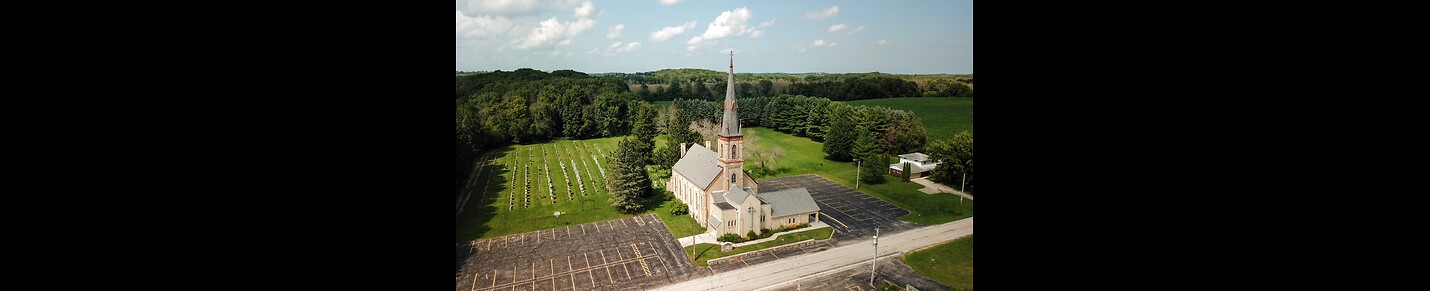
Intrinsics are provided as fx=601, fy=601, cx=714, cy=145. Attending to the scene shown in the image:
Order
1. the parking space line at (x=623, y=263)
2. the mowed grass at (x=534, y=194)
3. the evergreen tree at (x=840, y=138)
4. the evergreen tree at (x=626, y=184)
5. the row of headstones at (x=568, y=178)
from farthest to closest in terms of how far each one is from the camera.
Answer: the evergreen tree at (x=840, y=138) → the row of headstones at (x=568, y=178) → the evergreen tree at (x=626, y=184) → the mowed grass at (x=534, y=194) → the parking space line at (x=623, y=263)

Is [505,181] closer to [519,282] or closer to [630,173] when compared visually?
[630,173]

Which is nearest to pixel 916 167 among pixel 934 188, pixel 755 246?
pixel 934 188

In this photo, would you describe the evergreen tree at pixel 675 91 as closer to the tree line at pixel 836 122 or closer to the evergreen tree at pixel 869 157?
the tree line at pixel 836 122

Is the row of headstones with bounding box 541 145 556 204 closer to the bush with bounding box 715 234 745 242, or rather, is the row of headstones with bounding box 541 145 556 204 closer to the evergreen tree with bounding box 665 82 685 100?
the bush with bounding box 715 234 745 242

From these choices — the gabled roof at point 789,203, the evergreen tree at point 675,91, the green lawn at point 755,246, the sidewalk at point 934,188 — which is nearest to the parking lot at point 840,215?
the green lawn at point 755,246

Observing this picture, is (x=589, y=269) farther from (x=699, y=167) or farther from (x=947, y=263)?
(x=947, y=263)
